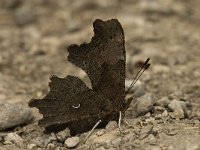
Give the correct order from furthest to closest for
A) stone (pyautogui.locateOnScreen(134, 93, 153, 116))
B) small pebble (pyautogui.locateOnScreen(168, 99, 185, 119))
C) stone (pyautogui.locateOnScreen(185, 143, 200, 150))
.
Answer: stone (pyautogui.locateOnScreen(134, 93, 153, 116)), small pebble (pyautogui.locateOnScreen(168, 99, 185, 119)), stone (pyautogui.locateOnScreen(185, 143, 200, 150))

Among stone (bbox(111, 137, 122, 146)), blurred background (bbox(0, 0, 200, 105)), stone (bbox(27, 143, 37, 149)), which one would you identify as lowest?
stone (bbox(111, 137, 122, 146))

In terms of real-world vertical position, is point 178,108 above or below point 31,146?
above

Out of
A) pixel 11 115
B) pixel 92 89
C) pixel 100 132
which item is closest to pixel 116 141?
pixel 100 132

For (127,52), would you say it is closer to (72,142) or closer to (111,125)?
(111,125)

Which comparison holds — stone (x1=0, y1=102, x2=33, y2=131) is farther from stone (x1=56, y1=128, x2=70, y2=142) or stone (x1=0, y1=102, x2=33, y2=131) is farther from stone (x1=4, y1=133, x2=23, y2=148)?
stone (x1=56, y1=128, x2=70, y2=142)

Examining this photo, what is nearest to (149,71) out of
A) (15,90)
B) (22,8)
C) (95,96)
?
(15,90)

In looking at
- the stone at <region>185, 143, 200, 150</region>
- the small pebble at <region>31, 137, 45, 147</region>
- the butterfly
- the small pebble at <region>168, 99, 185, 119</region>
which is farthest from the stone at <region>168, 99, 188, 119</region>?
the small pebble at <region>31, 137, 45, 147</region>
